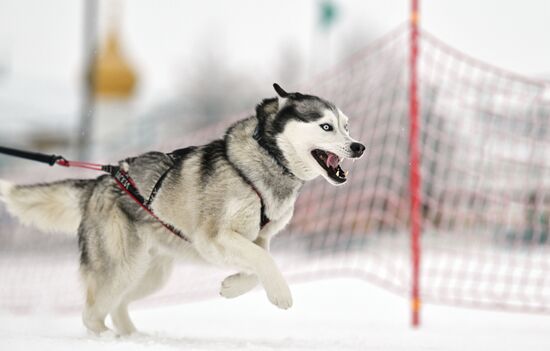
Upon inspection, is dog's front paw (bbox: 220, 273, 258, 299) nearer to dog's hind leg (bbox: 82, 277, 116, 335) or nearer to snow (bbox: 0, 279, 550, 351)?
snow (bbox: 0, 279, 550, 351)

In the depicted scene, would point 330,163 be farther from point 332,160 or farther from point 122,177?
point 122,177

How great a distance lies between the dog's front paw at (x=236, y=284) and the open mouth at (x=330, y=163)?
73 cm

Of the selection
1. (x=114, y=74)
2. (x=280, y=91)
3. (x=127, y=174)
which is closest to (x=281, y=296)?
(x=280, y=91)

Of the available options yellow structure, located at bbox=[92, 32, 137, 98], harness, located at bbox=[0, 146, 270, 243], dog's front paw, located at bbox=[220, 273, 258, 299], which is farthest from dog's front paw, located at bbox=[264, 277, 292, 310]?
yellow structure, located at bbox=[92, 32, 137, 98]

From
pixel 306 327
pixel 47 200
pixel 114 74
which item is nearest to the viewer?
pixel 47 200

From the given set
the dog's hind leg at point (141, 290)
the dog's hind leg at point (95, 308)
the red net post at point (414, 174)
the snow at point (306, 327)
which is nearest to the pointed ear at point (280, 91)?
the snow at point (306, 327)

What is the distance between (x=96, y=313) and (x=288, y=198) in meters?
1.24

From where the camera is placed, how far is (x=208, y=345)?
3.28 metres

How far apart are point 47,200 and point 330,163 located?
5.85ft

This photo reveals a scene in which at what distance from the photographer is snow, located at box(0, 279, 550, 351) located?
3.33 metres

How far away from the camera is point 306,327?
192 inches

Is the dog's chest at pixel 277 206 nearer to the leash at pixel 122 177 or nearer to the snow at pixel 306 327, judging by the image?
the leash at pixel 122 177

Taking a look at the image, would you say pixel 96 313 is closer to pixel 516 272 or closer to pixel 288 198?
pixel 288 198

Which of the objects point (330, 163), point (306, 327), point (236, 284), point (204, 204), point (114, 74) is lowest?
point (114, 74)
